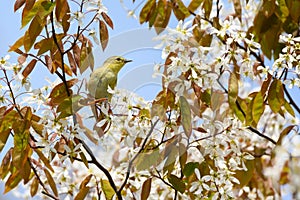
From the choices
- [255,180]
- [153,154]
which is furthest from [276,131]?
[153,154]

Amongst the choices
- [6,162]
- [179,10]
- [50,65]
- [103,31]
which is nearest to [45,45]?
[50,65]

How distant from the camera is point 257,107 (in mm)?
1256

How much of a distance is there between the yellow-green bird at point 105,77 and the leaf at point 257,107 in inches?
13.3

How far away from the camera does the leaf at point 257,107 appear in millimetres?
1252

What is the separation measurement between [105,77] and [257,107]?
0.38 meters

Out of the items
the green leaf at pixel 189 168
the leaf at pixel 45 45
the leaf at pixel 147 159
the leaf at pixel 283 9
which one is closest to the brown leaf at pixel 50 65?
the leaf at pixel 45 45

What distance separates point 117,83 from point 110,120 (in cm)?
16

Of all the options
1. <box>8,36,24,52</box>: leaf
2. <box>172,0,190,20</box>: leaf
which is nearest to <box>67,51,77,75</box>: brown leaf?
<box>8,36,24,52</box>: leaf

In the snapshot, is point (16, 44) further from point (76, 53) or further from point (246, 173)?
point (246, 173)

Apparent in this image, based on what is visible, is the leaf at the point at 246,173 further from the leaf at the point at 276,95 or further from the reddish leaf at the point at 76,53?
the reddish leaf at the point at 76,53

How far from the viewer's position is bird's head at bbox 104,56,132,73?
1277 mm

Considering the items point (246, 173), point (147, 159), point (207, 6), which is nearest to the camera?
point (147, 159)

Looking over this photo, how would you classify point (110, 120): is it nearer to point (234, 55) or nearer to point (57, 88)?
point (57, 88)

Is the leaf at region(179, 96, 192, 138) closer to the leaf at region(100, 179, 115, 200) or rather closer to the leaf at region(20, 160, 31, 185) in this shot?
the leaf at region(100, 179, 115, 200)
